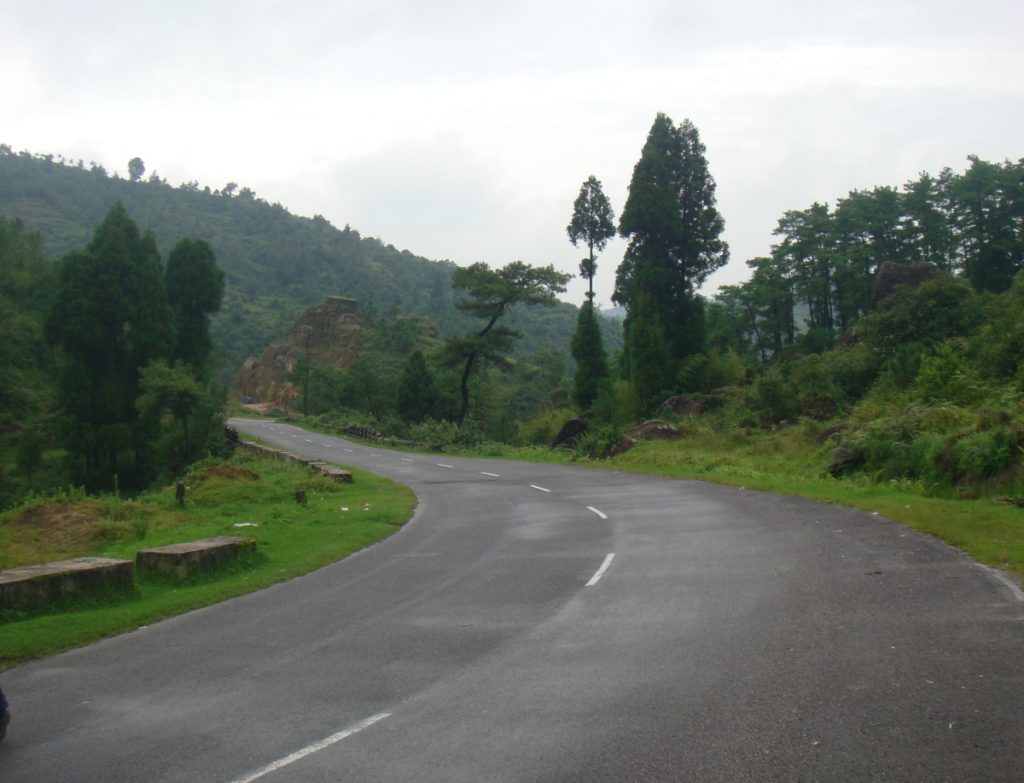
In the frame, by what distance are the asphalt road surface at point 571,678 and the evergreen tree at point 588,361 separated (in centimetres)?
4469

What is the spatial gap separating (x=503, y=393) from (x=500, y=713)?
78627 millimetres

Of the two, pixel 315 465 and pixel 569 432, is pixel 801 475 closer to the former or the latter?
pixel 315 465

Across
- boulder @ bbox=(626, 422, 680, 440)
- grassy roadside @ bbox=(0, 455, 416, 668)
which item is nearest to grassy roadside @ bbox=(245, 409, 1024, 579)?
boulder @ bbox=(626, 422, 680, 440)

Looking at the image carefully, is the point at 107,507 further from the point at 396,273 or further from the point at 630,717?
the point at 396,273

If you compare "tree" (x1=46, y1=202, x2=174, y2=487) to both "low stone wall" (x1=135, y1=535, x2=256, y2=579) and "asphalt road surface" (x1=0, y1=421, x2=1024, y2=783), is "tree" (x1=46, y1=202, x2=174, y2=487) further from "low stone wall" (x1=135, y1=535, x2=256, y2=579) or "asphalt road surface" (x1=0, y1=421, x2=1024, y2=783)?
"asphalt road surface" (x1=0, y1=421, x2=1024, y2=783)

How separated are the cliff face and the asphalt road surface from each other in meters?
101

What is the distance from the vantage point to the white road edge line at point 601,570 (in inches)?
419

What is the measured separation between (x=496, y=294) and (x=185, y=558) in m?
47.7

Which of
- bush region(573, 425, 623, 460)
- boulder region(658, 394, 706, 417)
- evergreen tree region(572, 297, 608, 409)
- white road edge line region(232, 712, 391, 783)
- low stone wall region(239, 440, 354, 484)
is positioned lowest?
low stone wall region(239, 440, 354, 484)

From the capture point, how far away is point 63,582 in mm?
10219

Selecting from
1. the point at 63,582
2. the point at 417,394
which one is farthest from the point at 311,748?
the point at 417,394

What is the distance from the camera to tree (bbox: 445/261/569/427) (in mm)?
58062

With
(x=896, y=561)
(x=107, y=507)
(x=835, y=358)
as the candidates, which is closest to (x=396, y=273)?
(x=835, y=358)

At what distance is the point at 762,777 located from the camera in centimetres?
468
